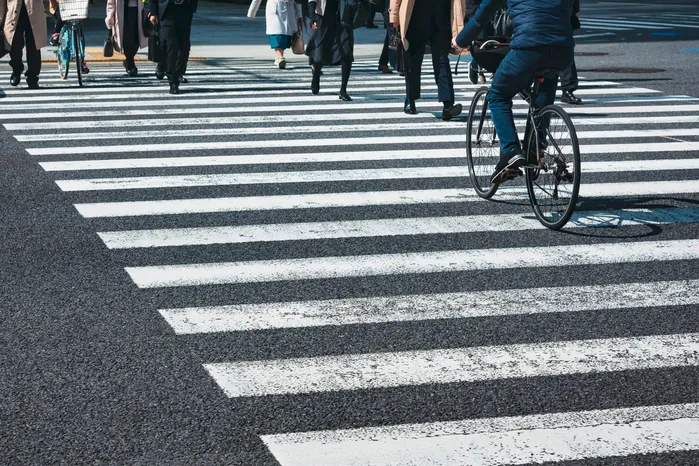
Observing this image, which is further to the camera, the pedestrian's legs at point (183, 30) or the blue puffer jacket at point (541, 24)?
the pedestrian's legs at point (183, 30)

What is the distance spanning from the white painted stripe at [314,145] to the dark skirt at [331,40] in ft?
10.6

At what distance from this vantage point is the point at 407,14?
485 inches

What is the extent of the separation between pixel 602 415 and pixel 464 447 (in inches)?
24.7

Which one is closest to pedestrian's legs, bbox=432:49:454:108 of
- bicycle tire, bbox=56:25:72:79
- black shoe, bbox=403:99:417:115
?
black shoe, bbox=403:99:417:115

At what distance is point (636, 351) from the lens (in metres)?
5.00

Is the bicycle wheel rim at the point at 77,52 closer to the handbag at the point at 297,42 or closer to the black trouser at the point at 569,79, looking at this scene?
the handbag at the point at 297,42

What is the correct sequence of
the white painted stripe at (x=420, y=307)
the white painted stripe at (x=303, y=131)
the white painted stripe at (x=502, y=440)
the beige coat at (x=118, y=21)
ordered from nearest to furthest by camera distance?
the white painted stripe at (x=502, y=440), the white painted stripe at (x=420, y=307), the white painted stripe at (x=303, y=131), the beige coat at (x=118, y=21)

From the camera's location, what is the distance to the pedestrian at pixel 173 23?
14.5 m

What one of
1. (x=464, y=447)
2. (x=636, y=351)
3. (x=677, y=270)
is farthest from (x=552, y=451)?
(x=677, y=270)

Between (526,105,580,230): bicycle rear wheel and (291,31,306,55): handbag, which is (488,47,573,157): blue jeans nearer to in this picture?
(526,105,580,230): bicycle rear wheel

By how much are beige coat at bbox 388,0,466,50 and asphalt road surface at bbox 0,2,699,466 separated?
5.88ft

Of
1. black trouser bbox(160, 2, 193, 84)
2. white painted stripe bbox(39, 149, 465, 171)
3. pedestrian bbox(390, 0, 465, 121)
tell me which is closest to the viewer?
white painted stripe bbox(39, 149, 465, 171)

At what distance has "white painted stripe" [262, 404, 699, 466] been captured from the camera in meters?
3.90

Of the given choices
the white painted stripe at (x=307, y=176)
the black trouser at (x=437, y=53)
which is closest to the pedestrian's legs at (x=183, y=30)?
the black trouser at (x=437, y=53)
